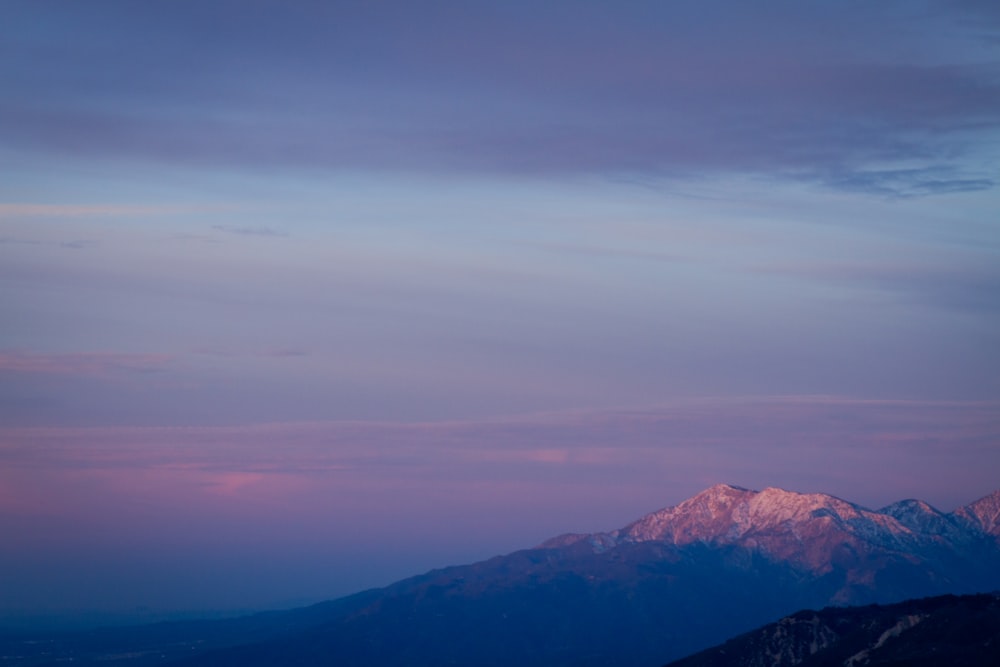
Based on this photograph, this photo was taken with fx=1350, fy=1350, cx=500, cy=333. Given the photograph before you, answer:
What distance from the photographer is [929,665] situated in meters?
200

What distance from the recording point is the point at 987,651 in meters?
199

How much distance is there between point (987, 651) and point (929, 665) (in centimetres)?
870
